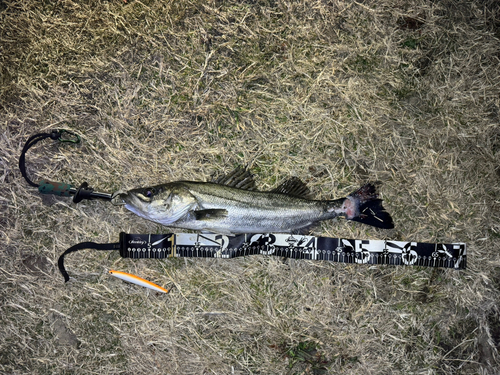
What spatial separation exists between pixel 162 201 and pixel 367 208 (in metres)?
2.63

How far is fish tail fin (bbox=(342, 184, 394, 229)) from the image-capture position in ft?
14.5

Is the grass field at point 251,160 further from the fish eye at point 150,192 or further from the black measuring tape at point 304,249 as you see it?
the fish eye at point 150,192

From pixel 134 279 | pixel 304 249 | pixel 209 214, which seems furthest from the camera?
pixel 304 249

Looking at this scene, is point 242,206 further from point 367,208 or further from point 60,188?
point 60,188

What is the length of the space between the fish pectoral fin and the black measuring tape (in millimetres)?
607

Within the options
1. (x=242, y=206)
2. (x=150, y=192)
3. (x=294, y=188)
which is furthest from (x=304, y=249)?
(x=150, y=192)

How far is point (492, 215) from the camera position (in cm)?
471

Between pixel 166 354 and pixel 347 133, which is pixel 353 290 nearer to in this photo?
pixel 347 133

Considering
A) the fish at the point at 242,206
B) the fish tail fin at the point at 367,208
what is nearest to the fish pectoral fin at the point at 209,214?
the fish at the point at 242,206

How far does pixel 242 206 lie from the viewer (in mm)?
4148

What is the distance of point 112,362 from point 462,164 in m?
5.56

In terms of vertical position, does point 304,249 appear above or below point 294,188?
below

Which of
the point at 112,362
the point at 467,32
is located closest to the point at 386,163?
the point at 467,32

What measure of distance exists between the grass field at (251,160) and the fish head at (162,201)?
571mm
